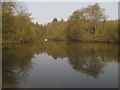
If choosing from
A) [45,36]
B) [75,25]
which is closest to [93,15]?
[75,25]

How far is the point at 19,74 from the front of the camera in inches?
529

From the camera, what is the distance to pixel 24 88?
9.84m

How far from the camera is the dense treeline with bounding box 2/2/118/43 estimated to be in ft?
140

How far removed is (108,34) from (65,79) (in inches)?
1774

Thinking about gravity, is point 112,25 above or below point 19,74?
above

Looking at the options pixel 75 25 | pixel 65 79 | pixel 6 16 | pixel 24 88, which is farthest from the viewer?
pixel 75 25

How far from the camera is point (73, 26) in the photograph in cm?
7194

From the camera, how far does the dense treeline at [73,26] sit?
1682 inches

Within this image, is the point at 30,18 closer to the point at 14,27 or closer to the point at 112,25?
the point at 14,27

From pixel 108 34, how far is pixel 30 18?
21812 mm

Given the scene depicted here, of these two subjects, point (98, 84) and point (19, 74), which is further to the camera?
point (19, 74)

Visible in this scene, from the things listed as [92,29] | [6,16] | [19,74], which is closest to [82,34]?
[92,29]

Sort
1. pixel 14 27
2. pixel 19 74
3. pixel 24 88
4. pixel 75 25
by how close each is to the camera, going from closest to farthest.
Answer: pixel 24 88 < pixel 19 74 < pixel 14 27 < pixel 75 25

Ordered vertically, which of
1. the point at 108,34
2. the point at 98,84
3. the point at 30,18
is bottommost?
the point at 98,84
